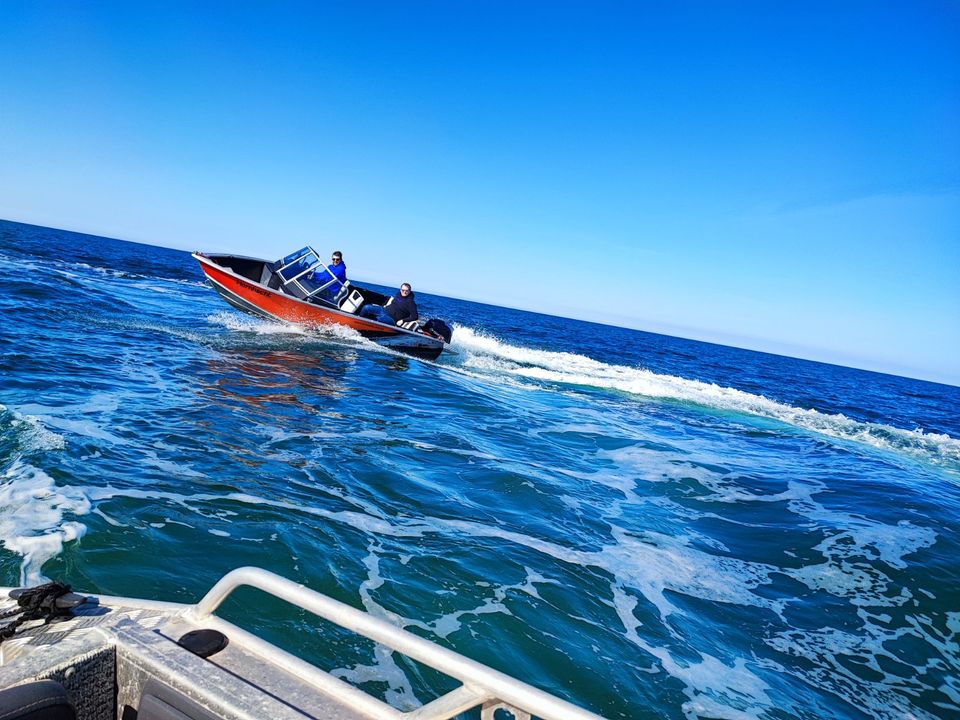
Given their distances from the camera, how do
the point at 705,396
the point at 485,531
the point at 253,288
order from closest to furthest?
the point at 485,531, the point at 253,288, the point at 705,396

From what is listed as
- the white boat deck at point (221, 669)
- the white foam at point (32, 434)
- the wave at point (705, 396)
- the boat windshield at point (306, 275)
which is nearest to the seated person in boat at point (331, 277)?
the boat windshield at point (306, 275)

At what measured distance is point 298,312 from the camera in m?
15.9

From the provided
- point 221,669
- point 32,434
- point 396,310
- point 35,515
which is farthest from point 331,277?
point 221,669

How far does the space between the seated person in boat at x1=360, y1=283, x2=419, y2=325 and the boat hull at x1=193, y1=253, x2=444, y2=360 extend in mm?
473

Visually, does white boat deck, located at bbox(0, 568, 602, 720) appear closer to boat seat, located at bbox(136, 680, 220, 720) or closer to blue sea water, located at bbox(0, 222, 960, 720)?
boat seat, located at bbox(136, 680, 220, 720)

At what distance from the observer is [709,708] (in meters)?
3.64

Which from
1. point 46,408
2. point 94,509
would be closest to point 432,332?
point 46,408

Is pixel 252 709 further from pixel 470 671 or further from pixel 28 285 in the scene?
pixel 28 285

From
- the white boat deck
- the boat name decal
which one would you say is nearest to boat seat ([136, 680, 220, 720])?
the white boat deck

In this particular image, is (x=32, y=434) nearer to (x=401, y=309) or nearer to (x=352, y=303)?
(x=352, y=303)

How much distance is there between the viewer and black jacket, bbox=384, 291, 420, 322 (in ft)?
55.7

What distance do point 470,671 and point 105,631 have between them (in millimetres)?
1369

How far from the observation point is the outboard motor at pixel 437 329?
55.9ft

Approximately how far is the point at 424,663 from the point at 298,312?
604 inches
